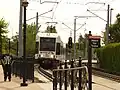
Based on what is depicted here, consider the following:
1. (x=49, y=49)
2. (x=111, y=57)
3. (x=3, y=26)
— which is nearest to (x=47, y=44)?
(x=49, y=49)

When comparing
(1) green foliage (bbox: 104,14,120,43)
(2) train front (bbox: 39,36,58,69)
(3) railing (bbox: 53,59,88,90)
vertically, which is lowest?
(3) railing (bbox: 53,59,88,90)

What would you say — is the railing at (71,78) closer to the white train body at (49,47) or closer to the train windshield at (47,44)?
the white train body at (49,47)

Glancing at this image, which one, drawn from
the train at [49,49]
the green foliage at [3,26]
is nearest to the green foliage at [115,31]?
the green foliage at [3,26]

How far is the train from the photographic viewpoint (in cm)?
4425

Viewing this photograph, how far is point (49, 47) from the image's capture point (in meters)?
44.5

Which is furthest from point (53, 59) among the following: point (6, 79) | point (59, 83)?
point (59, 83)

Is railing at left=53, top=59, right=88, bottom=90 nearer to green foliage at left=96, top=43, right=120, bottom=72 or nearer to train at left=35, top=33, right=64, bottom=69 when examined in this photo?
green foliage at left=96, top=43, right=120, bottom=72

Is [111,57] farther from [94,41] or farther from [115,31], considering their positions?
[115,31]

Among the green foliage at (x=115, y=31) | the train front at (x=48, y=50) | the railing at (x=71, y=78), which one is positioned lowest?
the railing at (x=71, y=78)

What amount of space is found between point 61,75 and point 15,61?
17.5m

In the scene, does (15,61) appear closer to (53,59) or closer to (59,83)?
(53,59)

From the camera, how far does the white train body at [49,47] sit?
44.3 m

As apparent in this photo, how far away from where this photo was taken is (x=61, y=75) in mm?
14430

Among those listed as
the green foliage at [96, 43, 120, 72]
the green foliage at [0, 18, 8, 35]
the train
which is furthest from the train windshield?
the green foliage at [0, 18, 8, 35]
